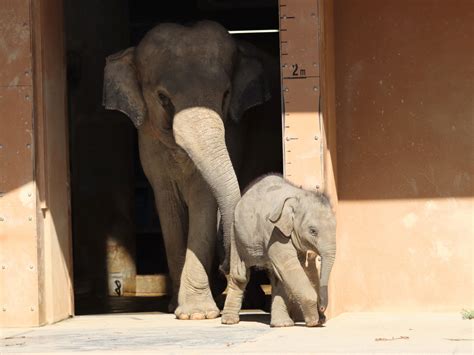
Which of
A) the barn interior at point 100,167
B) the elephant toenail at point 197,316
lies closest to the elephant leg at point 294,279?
the elephant toenail at point 197,316

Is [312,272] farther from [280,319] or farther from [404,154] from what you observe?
[404,154]

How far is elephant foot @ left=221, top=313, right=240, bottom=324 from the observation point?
11039mm

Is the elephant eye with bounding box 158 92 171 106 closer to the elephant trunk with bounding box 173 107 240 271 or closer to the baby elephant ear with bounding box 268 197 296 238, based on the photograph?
the elephant trunk with bounding box 173 107 240 271

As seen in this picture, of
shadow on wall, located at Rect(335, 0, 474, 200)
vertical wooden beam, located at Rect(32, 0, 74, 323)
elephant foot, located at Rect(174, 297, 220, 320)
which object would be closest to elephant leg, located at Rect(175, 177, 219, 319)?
elephant foot, located at Rect(174, 297, 220, 320)

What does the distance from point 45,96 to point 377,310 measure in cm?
278

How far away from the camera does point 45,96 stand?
38.7 ft

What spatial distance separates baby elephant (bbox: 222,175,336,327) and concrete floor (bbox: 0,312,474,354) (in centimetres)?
17

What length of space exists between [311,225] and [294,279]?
0.36 metres

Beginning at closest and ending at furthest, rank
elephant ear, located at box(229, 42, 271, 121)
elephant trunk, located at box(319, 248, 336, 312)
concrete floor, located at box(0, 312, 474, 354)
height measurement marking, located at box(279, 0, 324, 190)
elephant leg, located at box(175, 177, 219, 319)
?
concrete floor, located at box(0, 312, 474, 354), elephant trunk, located at box(319, 248, 336, 312), height measurement marking, located at box(279, 0, 324, 190), elephant leg, located at box(175, 177, 219, 319), elephant ear, located at box(229, 42, 271, 121)

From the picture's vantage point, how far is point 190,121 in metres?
11.5

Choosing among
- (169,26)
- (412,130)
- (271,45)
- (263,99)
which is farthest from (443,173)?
(271,45)

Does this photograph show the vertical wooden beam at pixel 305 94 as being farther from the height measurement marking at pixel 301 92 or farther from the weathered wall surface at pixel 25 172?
the weathered wall surface at pixel 25 172

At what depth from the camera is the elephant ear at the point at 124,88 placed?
1234cm

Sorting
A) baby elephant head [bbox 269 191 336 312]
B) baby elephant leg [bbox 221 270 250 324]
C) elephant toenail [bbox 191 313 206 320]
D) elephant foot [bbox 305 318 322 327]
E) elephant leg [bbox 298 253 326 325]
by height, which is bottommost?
elephant toenail [bbox 191 313 206 320]
